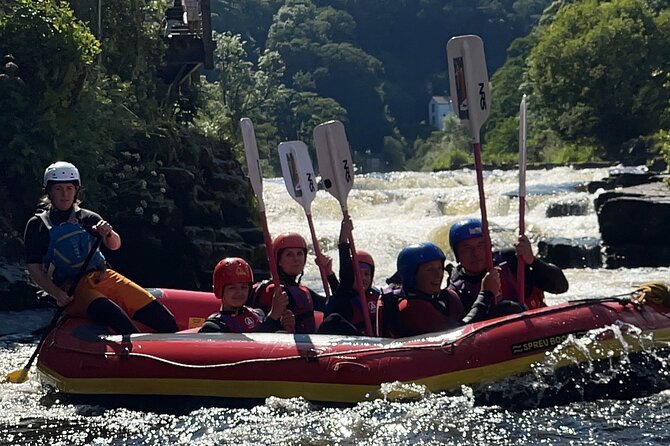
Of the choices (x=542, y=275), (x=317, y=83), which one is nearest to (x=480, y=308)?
(x=542, y=275)

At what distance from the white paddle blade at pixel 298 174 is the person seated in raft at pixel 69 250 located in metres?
1.69

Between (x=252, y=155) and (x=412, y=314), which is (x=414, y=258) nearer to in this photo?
(x=412, y=314)

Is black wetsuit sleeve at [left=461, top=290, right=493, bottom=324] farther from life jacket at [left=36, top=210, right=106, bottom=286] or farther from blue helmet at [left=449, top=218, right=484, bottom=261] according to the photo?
life jacket at [left=36, top=210, right=106, bottom=286]

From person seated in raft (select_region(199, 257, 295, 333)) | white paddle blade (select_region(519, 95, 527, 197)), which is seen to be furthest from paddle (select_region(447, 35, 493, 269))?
person seated in raft (select_region(199, 257, 295, 333))

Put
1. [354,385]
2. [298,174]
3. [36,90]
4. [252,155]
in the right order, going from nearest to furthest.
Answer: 1. [354,385]
2. [252,155]
3. [298,174]
4. [36,90]

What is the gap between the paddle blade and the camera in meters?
7.72

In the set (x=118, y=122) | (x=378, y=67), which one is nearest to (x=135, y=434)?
(x=118, y=122)

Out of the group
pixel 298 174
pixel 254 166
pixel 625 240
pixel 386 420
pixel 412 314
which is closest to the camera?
pixel 386 420

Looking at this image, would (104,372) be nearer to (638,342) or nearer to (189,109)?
(638,342)

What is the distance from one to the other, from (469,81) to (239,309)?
7.11ft

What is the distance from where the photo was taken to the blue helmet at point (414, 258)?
679 centimetres

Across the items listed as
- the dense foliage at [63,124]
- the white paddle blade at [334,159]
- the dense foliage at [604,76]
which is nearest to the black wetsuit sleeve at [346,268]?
the white paddle blade at [334,159]

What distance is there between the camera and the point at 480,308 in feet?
22.6

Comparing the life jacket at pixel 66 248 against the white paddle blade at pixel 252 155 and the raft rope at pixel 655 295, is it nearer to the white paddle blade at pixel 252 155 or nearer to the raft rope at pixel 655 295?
the white paddle blade at pixel 252 155
